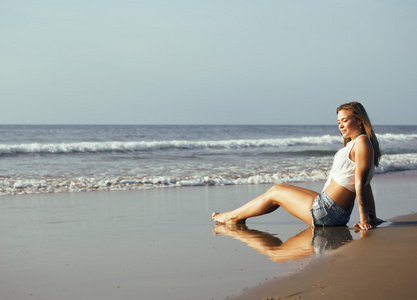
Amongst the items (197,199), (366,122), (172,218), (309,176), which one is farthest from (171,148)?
(366,122)

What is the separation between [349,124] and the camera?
15.8 ft

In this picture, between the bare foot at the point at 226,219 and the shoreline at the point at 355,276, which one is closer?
the shoreline at the point at 355,276

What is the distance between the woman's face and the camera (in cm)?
482

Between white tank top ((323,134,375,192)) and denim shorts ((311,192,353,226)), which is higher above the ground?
white tank top ((323,134,375,192))

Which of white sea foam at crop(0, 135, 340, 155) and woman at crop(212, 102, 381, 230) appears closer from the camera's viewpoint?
woman at crop(212, 102, 381, 230)

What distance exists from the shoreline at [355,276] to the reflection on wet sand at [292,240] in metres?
0.19

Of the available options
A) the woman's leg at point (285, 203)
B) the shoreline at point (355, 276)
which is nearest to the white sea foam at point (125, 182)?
the woman's leg at point (285, 203)

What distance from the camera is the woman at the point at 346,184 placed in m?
Result: 4.67

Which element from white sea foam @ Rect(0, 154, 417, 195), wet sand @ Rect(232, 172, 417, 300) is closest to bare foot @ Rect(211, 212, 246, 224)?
wet sand @ Rect(232, 172, 417, 300)

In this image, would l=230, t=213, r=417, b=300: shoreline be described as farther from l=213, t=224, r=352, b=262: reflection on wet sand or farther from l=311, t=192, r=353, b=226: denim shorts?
l=311, t=192, r=353, b=226: denim shorts

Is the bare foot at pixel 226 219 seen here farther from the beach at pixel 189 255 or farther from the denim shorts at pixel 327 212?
the denim shorts at pixel 327 212

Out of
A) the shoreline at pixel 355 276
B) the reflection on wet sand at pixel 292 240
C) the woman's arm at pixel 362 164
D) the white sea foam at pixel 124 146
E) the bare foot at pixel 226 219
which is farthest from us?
the white sea foam at pixel 124 146

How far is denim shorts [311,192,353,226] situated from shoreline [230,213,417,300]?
0.58 m

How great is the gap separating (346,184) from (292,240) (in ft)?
2.50
